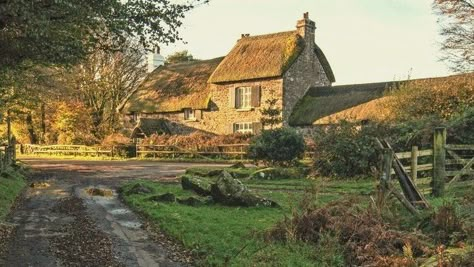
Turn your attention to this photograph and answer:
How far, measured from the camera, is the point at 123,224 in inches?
454

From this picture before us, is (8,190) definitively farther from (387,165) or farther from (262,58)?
(262,58)

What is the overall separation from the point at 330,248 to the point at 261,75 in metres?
31.8

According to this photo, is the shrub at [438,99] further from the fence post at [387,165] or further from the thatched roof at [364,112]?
the fence post at [387,165]

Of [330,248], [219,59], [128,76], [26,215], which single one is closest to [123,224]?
[26,215]

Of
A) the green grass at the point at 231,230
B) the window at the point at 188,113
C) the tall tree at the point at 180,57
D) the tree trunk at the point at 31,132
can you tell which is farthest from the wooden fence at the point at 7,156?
the tall tree at the point at 180,57

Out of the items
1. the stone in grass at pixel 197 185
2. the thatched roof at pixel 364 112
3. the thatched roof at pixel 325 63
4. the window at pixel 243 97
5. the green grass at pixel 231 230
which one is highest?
the thatched roof at pixel 325 63

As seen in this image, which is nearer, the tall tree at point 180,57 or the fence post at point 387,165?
the fence post at point 387,165

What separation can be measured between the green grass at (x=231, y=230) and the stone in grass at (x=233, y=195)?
0.97 ft

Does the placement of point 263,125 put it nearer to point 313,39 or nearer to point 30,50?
point 313,39

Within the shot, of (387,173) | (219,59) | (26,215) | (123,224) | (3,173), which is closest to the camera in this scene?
(387,173)

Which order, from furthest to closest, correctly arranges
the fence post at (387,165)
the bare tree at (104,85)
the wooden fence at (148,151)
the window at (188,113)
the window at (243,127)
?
the bare tree at (104,85) → the window at (188,113) → the window at (243,127) → the wooden fence at (148,151) → the fence post at (387,165)

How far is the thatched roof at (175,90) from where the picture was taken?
146 ft

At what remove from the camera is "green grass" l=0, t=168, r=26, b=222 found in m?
13.4

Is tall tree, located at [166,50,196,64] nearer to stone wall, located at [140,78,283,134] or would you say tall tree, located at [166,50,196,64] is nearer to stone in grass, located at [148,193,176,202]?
stone wall, located at [140,78,283,134]
